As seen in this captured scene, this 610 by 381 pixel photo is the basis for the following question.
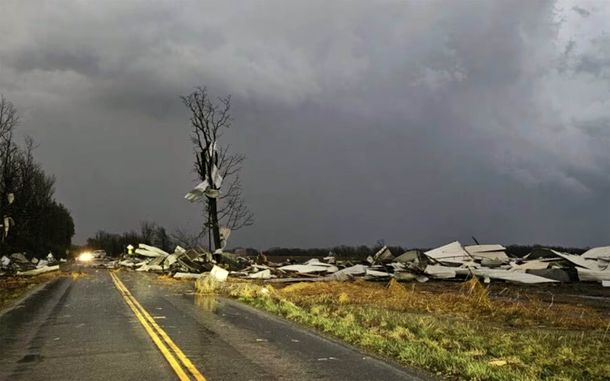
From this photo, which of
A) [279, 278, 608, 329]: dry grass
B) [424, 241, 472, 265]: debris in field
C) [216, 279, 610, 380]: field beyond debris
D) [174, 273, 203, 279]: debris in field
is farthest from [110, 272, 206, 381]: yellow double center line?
[424, 241, 472, 265]: debris in field

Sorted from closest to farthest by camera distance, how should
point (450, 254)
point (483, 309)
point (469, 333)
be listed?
1. point (469, 333)
2. point (483, 309)
3. point (450, 254)

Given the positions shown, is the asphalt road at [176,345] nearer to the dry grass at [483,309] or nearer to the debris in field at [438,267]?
the dry grass at [483,309]

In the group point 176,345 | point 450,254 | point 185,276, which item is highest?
point 450,254

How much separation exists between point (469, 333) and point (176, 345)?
6.58 meters

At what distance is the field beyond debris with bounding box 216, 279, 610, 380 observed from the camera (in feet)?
30.6

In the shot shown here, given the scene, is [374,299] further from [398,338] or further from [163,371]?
[163,371]

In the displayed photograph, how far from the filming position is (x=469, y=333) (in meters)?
13.0

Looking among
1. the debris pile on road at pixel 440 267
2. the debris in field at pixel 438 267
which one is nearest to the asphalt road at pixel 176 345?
the debris in field at pixel 438 267

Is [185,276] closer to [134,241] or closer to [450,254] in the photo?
[450,254]

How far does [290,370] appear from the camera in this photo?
877cm

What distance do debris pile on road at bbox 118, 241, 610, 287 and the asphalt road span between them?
18.5 m

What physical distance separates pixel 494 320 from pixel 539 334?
12.9 feet

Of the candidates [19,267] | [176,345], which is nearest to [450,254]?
[176,345]

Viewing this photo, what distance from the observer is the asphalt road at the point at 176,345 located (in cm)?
856
